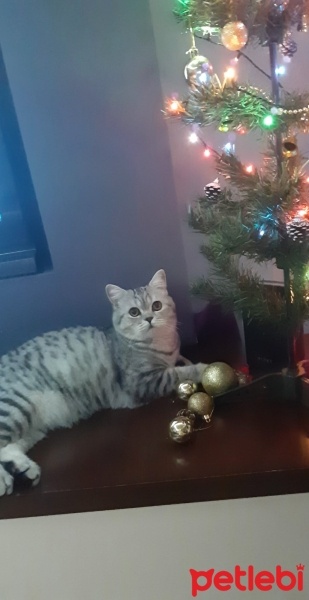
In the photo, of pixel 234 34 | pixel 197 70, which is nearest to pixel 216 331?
pixel 197 70

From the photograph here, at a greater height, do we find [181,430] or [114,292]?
[114,292]

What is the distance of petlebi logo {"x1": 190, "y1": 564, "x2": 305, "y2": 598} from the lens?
1062mm

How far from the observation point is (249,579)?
1071 millimetres

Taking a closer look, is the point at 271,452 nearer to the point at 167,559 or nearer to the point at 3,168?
the point at 167,559

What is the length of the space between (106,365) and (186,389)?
178mm

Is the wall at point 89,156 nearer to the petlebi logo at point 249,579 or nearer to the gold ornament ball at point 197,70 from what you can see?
the gold ornament ball at point 197,70

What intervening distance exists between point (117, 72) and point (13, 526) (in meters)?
0.91

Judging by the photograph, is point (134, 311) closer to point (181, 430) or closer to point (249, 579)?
point (181, 430)

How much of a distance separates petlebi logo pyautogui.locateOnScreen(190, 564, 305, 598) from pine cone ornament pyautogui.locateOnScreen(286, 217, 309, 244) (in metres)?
0.62

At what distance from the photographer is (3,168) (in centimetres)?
125

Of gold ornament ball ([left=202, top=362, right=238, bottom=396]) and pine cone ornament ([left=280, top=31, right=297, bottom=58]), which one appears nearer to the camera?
pine cone ornament ([left=280, top=31, right=297, bottom=58])

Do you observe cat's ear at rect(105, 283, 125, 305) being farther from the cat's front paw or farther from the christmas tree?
the cat's front paw

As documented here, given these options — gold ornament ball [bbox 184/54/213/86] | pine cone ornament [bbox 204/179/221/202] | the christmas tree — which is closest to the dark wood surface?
Result: the christmas tree

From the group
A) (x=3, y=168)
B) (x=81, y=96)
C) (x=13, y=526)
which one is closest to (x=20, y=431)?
(x=13, y=526)
